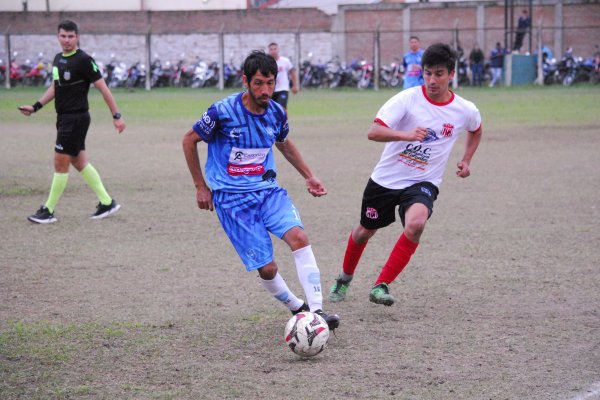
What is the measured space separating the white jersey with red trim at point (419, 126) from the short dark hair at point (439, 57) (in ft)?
0.90

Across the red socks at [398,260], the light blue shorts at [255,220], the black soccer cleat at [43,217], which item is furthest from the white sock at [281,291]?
the black soccer cleat at [43,217]

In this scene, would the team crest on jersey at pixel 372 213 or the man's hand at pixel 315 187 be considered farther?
the team crest on jersey at pixel 372 213

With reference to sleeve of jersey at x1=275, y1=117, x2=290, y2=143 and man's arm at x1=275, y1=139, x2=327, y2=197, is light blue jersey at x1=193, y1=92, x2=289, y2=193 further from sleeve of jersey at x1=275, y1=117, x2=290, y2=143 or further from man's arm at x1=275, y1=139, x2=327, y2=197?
man's arm at x1=275, y1=139, x2=327, y2=197

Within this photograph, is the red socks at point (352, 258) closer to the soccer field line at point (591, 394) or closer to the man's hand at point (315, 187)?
the man's hand at point (315, 187)

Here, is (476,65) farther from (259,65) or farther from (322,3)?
(259,65)

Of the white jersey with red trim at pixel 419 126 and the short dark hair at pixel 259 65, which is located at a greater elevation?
the short dark hair at pixel 259 65

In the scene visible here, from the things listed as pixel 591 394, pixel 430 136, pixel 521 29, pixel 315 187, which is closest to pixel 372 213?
pixel 430 136

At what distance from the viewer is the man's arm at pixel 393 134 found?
6320mm

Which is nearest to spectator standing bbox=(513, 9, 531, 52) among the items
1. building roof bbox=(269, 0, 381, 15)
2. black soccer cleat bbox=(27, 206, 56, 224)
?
building roof bbox=(269, 0, 381, 15)

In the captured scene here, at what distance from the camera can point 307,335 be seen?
542cm

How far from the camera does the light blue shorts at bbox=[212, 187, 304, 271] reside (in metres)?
5.85

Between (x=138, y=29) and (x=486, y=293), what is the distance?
142ft

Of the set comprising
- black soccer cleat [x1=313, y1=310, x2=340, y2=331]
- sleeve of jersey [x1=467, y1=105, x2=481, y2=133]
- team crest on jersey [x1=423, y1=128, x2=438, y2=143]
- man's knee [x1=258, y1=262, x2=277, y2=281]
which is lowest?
black soccer cleat [x1=313, y1=310, x2=340, y2=331]

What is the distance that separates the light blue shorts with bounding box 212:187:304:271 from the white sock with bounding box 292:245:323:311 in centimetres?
16
